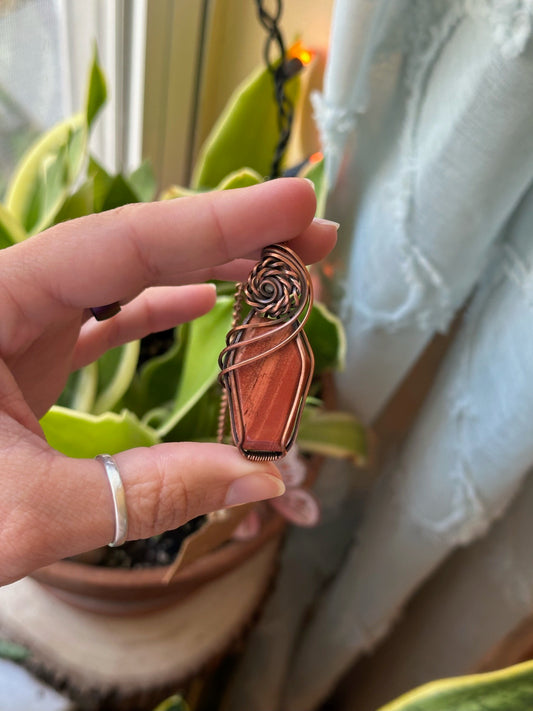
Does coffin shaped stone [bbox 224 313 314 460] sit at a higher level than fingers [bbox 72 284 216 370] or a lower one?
higher

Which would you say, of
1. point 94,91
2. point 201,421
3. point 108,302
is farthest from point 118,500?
point 94,91

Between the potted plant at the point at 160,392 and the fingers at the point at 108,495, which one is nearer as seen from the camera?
the fingers at the point at 108,495

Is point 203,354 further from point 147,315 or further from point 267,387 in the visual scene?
point 267,387

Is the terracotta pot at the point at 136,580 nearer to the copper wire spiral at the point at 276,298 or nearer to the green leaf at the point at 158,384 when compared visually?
the green leaf at the point at 158,384

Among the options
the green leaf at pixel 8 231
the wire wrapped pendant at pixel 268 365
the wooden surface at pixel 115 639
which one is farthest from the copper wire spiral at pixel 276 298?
the wooden surface at pixel 115 639

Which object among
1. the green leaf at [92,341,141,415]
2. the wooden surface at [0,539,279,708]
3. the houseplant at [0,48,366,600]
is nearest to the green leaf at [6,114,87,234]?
the houseplant at [0,48,366,600]

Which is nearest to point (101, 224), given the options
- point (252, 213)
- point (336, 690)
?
point (252, 213)

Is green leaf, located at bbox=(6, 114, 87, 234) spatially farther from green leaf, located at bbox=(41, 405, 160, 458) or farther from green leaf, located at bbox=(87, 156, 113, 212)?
green leaf, located at bbox=(41, 405, 160, 458)
